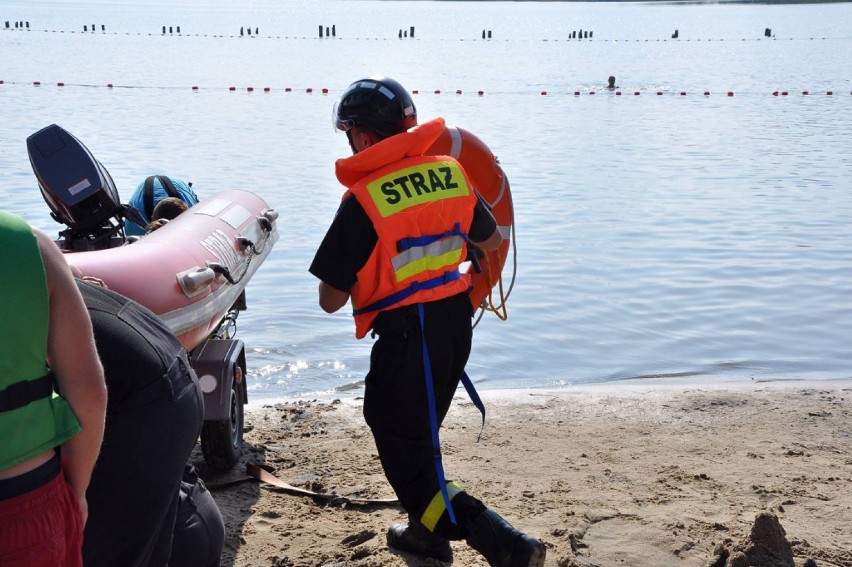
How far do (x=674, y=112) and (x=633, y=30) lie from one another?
47.9m

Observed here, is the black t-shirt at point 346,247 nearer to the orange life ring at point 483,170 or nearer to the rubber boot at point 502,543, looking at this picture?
the rubber boot at point 502,543

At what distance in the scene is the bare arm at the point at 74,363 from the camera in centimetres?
196

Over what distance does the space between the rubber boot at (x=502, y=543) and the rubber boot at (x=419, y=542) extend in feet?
0.98

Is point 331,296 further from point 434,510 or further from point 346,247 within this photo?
point 434,510

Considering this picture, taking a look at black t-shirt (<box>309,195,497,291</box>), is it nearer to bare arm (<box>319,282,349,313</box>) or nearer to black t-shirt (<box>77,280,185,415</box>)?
bare arm (<box>319,282,349,313</box>)

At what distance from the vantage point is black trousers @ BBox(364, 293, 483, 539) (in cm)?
338

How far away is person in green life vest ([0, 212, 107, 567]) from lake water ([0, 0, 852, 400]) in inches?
2.6

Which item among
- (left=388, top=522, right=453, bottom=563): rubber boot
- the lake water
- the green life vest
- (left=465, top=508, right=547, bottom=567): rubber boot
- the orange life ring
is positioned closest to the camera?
the green life vest

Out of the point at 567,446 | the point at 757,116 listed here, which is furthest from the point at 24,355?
the point at 757,116

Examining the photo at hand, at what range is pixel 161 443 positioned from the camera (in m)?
2.37

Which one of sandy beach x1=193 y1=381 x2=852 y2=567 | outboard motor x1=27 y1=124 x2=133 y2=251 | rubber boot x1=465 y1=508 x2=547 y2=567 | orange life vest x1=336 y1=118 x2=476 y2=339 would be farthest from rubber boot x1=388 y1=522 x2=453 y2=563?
outboard motor x1=27 y1=124 x2=133 y2=251

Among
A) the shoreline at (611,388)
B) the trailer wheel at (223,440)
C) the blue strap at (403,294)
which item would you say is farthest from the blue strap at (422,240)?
the shoreline at (611,388)

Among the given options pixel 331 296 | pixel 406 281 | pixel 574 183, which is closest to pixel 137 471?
pixel 331 296

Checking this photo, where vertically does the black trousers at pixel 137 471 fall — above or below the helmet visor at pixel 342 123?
below
